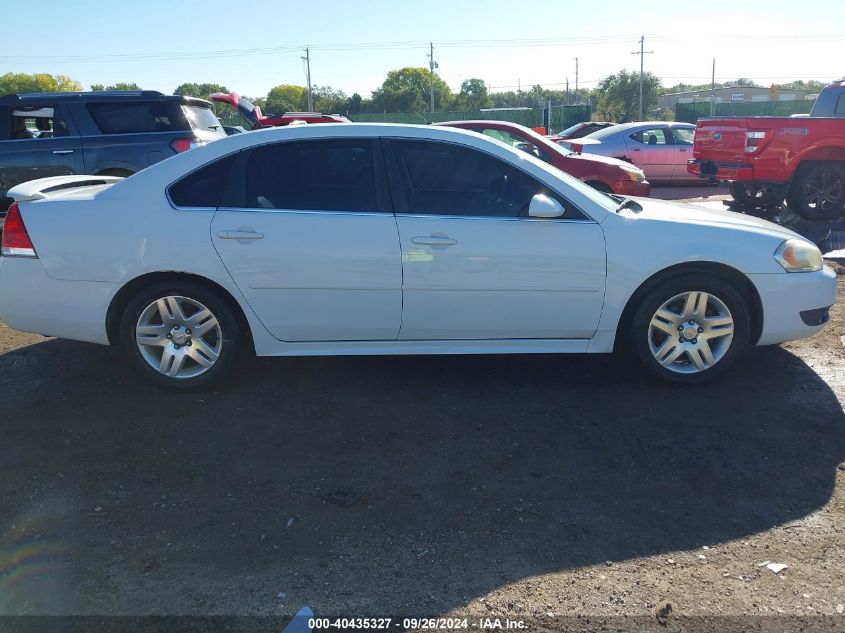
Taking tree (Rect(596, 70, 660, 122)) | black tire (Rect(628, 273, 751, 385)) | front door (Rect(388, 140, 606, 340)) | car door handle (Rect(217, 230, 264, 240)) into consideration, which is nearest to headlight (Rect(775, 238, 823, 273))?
black tire (Rect(628, 273, 751, 385))

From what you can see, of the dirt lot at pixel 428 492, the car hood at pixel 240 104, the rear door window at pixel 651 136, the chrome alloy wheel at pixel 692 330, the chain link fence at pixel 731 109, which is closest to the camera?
→ the dirt lot at pixel 428 492

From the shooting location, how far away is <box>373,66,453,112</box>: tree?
86.2 meters

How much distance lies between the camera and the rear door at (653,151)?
14594 mm

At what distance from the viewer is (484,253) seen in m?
4.25

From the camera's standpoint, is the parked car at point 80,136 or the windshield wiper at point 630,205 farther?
the parked car at point 80,136

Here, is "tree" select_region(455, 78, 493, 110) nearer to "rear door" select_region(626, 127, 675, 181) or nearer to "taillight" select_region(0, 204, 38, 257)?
"rear door" select_region(626, 127, 675, 181)

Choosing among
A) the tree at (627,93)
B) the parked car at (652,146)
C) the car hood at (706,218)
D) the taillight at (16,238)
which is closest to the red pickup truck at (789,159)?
the parked car at (652,146)

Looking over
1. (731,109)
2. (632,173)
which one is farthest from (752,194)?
(731,109)

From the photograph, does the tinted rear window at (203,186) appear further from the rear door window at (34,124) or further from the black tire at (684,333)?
the rear door window at (34,124)

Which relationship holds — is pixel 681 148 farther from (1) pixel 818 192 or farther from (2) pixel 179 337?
(2) pixel 179 337

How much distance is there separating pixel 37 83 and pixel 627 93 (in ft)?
231

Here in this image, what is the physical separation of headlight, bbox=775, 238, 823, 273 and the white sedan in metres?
0.01

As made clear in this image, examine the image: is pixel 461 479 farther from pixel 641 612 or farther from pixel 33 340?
pixel 33 340

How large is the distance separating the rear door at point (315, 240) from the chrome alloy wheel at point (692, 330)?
1.63m
